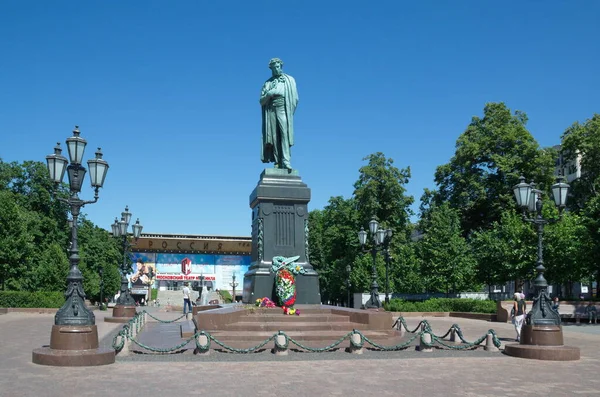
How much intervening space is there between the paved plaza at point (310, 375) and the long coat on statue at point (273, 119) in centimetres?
925

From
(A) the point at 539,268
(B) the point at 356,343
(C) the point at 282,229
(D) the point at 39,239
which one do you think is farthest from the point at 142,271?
(A) the point at 539,268

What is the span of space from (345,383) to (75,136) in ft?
27.0

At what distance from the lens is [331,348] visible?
→ 52.9ft

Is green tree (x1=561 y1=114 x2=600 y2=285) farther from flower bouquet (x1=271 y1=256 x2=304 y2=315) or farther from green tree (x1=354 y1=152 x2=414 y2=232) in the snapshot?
flower bouquet (x1=271 y1=256 x2=304 y2=315)

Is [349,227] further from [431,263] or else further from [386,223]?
[431,263]

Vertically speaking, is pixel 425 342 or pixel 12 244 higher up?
pixel 12 244

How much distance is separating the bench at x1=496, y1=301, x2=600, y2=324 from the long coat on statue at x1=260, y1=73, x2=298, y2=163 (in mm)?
16009

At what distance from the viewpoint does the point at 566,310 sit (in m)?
34.7

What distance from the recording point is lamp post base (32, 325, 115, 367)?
42.1 feet

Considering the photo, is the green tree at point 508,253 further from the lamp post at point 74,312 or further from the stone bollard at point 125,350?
the lamp post at point 74,312

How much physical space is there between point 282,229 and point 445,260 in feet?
79.3

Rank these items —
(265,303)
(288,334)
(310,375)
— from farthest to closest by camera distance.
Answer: (265,303), (288,334), (310,375)

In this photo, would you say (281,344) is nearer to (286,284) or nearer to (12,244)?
(286,284)

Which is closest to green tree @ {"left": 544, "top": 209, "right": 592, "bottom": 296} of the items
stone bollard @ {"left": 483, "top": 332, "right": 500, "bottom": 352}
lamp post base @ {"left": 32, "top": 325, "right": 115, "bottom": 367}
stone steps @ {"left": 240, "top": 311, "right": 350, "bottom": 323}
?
stone bollard @ {"left": 483, "top": 332, "right": 500, "bottom": 352}
